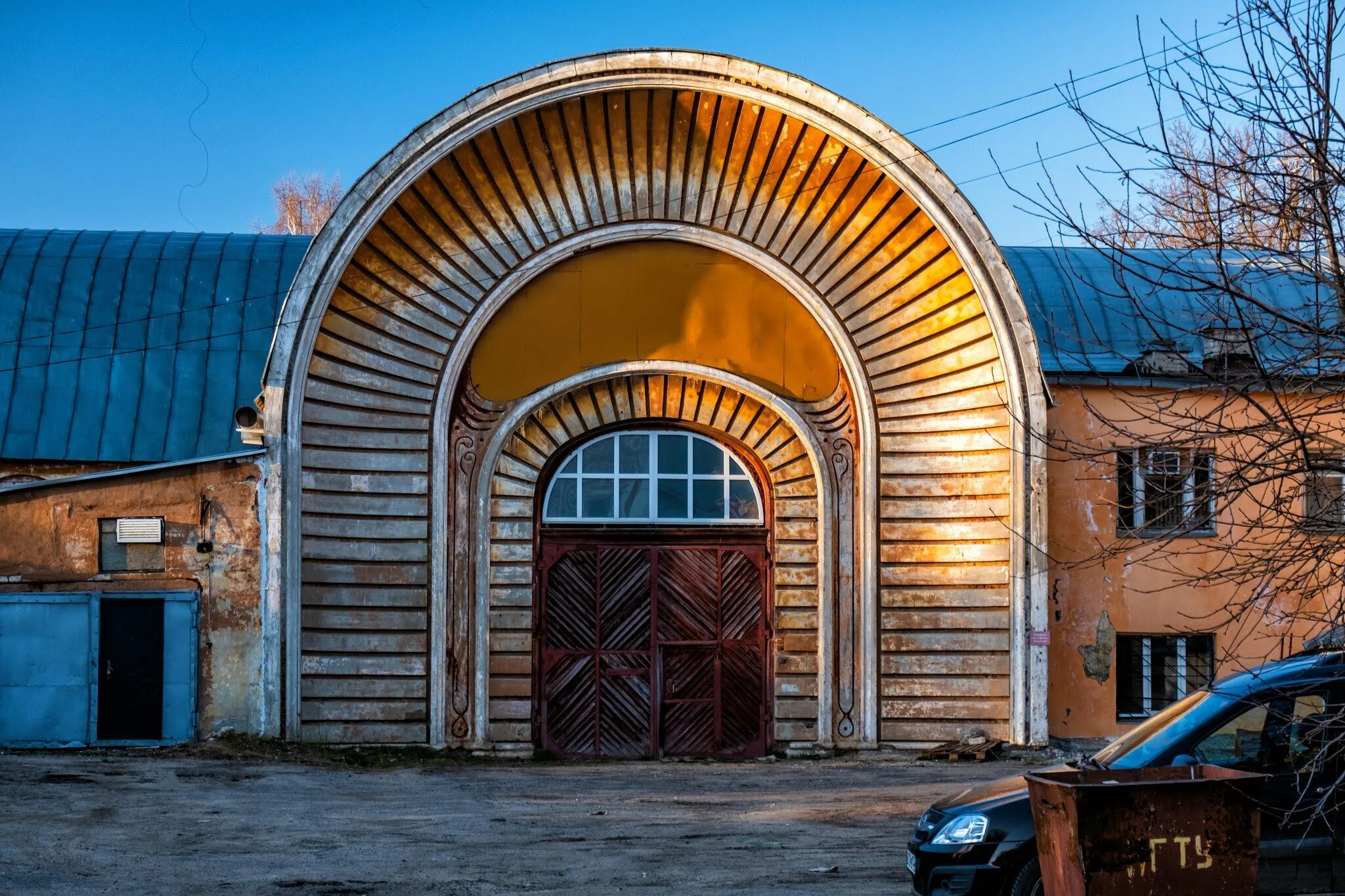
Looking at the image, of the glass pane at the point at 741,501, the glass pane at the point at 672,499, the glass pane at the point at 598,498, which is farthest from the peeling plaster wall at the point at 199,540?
the glass pane at the point at 741,501

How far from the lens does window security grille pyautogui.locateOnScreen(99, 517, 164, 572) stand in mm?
16656

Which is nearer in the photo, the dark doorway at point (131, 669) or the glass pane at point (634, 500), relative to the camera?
the dark doorway at point (131, 669)

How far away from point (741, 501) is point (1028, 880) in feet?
31.7

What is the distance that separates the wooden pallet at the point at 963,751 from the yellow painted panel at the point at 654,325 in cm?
446

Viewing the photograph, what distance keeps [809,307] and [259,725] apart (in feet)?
26.9

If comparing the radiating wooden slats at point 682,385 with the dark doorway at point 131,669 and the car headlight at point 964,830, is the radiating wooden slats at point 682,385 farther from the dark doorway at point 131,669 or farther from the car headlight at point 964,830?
the car headlight at point 964,830

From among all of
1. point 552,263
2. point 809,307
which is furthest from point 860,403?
point 552,263

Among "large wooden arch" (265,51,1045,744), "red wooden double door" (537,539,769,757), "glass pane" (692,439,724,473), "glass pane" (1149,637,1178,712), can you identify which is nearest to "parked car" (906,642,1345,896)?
"large wooden arch" (265,51,1045,744)

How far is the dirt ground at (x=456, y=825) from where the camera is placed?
9688 millimetres

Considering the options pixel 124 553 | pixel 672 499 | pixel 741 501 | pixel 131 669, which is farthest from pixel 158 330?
pixel 741 501

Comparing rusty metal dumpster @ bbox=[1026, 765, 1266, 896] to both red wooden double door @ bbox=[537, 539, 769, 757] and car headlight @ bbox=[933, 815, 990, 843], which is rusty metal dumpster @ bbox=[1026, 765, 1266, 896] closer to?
car headlight @ bbox=[933, 815, 990, 843]

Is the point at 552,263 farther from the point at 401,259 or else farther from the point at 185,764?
the point at 185,764

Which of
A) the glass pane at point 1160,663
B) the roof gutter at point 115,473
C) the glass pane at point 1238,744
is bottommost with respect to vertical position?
the glass pane at point 1160,663

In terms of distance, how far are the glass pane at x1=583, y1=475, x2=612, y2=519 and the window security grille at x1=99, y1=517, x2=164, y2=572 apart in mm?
5015
